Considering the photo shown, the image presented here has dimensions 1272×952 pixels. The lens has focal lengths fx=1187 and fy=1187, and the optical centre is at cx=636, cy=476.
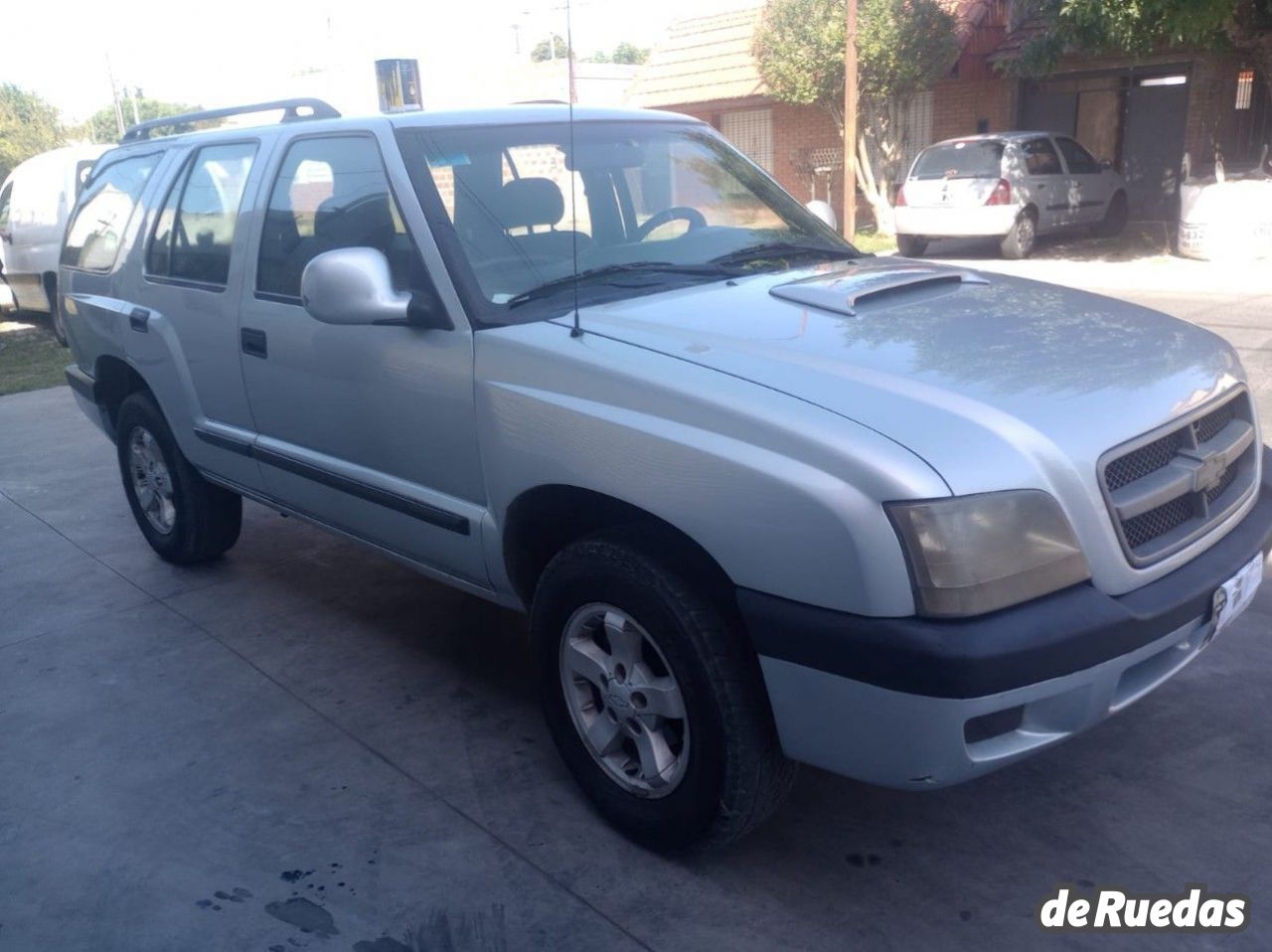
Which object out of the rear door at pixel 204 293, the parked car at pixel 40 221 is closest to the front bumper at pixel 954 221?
Result: the parked car at pixel 40 221

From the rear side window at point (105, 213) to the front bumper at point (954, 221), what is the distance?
12.1 meters

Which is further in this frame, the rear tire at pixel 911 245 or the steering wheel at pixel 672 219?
the rear tire at pixel 911 245

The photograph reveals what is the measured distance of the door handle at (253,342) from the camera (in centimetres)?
416

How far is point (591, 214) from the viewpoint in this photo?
3.78 meters

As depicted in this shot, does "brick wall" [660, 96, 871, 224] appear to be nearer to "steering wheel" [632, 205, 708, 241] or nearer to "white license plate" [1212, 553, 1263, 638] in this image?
"steering wheel" [632, 205, 708, 241]

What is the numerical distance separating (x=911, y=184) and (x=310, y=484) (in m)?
13.6

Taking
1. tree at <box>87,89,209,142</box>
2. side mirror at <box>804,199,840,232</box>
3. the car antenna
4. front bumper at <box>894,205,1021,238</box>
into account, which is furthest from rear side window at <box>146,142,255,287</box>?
tree at <box>87,89,209,142</box>

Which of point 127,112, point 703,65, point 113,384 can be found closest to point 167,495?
point 113,384

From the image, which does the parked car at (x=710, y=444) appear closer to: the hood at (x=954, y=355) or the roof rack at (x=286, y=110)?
the hood at (x=954, y=355)

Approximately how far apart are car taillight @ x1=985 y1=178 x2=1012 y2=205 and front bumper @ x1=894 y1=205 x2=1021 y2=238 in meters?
0.05

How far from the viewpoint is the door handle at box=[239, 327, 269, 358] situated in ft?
13.6

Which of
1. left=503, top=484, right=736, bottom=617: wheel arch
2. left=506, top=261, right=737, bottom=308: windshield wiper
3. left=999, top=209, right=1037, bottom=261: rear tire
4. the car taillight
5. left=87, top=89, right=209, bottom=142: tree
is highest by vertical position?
left=87, top=89, right=209, bottom=142: tree

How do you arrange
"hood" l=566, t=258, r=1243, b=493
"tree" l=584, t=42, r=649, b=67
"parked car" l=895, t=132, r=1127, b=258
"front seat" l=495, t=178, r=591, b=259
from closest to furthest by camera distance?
"hood" l=566, t=258, r=1243, b=493
"front seat" l=495, t=178, r=591, b=259
"parked car" l=895, t=132, r=1127, b=258
"tree" l=584, t=42, r=649, b=67

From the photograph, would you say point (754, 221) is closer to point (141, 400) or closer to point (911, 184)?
point (141, 400)
